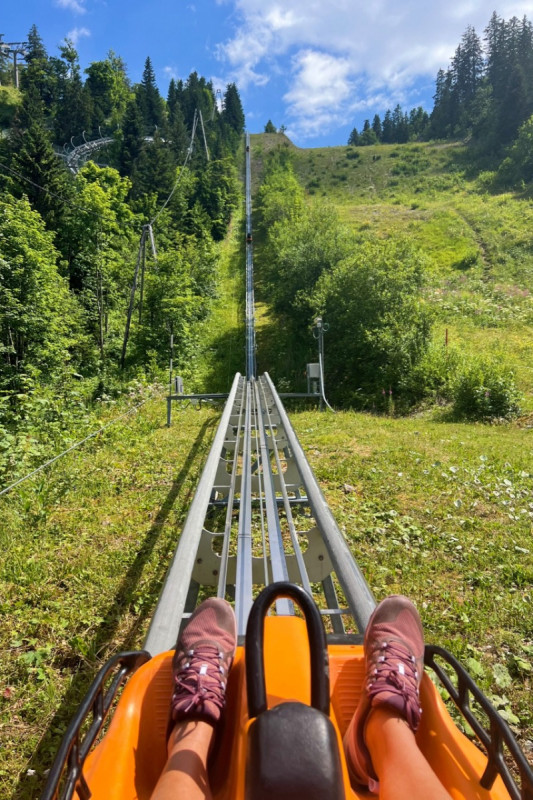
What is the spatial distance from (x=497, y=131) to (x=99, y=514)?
60837 mm

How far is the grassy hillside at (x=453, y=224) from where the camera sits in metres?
18.1

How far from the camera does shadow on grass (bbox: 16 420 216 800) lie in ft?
6.46

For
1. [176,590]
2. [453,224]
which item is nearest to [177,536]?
[176,590]

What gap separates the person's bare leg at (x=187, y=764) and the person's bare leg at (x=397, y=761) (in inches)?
17.0

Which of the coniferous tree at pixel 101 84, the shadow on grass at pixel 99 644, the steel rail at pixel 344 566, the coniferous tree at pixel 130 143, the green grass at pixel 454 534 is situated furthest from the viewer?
the coniferous tree at pixel 101 84

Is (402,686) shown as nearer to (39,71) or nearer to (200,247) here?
(200,247)

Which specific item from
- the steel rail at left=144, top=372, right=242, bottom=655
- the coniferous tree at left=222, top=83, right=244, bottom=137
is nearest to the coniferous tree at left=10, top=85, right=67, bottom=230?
the steel rail at left=144, top=372, right=242, bottom=655

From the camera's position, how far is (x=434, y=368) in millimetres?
13852

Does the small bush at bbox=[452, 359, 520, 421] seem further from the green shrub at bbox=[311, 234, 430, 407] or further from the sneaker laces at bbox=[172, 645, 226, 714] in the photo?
the sneaker laces at bbox=[172, 645, 226, 714]

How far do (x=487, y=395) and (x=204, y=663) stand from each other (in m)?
10.8

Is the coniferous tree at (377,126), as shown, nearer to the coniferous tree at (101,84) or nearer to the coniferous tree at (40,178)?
the coniferous tree at (101,84)

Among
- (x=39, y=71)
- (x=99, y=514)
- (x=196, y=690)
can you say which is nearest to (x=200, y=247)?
(x=99, y=514)

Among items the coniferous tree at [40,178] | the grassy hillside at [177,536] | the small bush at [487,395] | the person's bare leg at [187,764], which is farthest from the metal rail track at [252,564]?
the coniferous tree at [40,178]

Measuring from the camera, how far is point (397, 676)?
4.25 ft
